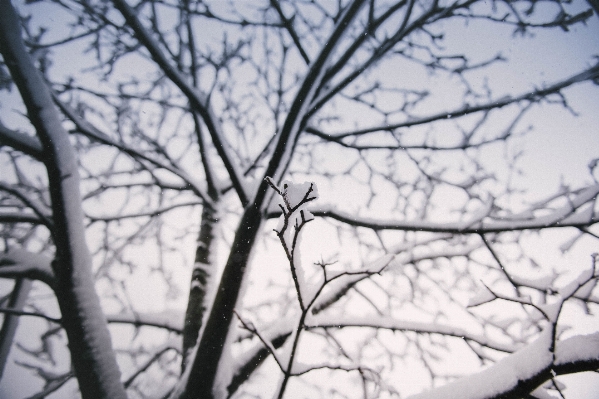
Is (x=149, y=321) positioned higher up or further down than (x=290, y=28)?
further down

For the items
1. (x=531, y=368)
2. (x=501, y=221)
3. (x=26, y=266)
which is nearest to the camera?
(x=531, y=368)

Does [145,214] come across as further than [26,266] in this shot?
Yes

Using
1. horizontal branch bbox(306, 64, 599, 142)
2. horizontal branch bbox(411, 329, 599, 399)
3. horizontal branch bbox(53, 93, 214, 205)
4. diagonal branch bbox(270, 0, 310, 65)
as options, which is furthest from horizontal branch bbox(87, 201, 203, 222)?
horizontal branch bbox(411, 329, 599, 399)

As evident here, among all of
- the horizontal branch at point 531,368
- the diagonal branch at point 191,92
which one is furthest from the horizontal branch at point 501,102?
the horizontal branch at point 531,368

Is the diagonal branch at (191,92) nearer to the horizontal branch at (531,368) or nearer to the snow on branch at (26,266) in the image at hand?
the snow on branch at (26,266)

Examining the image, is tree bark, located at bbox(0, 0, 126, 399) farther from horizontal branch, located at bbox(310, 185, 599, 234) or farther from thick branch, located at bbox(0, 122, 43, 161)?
horizontal branch, located at bbox(310, 185, 599, 234)

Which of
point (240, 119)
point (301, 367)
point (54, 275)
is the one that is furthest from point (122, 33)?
point (301, 367)

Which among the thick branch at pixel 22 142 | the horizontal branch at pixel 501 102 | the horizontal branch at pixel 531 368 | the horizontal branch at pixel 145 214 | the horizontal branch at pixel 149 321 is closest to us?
the horizontal branch at pixel 531 368

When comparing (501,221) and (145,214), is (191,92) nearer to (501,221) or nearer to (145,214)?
(145,214)

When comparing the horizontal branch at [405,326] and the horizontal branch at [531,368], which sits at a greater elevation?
the horizontal branch at [405,326]

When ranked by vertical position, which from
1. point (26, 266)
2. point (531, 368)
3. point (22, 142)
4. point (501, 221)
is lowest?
point (531, 368)

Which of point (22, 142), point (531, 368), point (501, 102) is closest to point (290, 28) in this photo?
point (501, 102)

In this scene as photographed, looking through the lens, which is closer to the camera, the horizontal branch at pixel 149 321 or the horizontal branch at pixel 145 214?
the horizontal branch at pixel 149 321

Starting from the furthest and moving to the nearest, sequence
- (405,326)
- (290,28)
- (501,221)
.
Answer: (290,28) → (405,326) → (501,221)
